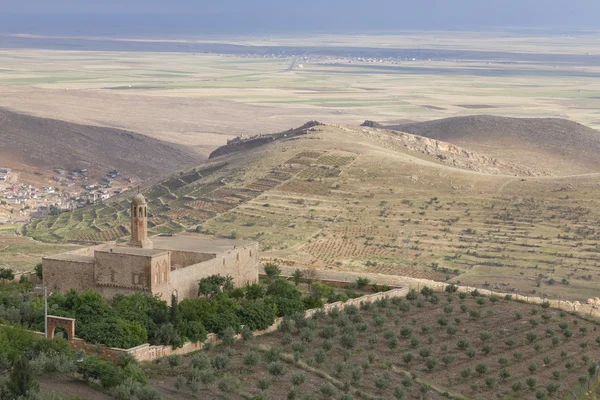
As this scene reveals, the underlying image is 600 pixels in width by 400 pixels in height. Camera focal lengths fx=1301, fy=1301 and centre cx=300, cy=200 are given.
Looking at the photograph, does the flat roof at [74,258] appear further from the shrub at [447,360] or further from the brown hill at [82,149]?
the brown hill at [82,149]

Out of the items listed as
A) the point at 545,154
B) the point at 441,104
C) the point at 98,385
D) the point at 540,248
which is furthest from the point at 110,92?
the point at 98,385

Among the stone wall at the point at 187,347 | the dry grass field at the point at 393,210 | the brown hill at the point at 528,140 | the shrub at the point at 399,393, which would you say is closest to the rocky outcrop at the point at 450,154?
the dry grass field at the point at 393,210

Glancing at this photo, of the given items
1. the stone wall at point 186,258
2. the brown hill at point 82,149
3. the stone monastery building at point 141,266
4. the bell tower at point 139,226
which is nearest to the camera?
the stone monastery building at point 141,266

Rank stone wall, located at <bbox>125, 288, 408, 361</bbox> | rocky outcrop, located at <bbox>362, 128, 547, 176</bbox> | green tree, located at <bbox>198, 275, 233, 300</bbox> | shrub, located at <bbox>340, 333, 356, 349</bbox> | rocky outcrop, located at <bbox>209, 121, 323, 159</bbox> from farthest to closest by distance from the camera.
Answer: rocky outcrop, located at <bbox>209, 121, 323, 159</bbox>, rocky outcrop, located at <bbox>362, 128, 547, 176</bbox>, green tree, located at <bbox>198, 275, 233, 300</bbox>, shrub, located at <bbox>340, 333, 356, 349</bbox>, stone wall, located at <bbox>125, 288, 408, 361</bbox>

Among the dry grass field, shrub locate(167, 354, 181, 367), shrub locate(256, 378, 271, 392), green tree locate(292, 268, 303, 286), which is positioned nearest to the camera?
shrub locate(256, 378, 271, 392)

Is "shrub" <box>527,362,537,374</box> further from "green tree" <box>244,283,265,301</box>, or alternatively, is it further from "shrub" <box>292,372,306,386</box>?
"green tree" <box>244,283,265,301</box>

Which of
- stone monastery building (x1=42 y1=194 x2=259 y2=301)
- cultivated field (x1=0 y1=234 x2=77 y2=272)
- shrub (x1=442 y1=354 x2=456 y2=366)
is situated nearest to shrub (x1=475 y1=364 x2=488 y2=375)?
shrub (x1=442 y1=354 x2=456 y2=366)

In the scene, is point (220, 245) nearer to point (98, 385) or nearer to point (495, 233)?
point (98, 385)
